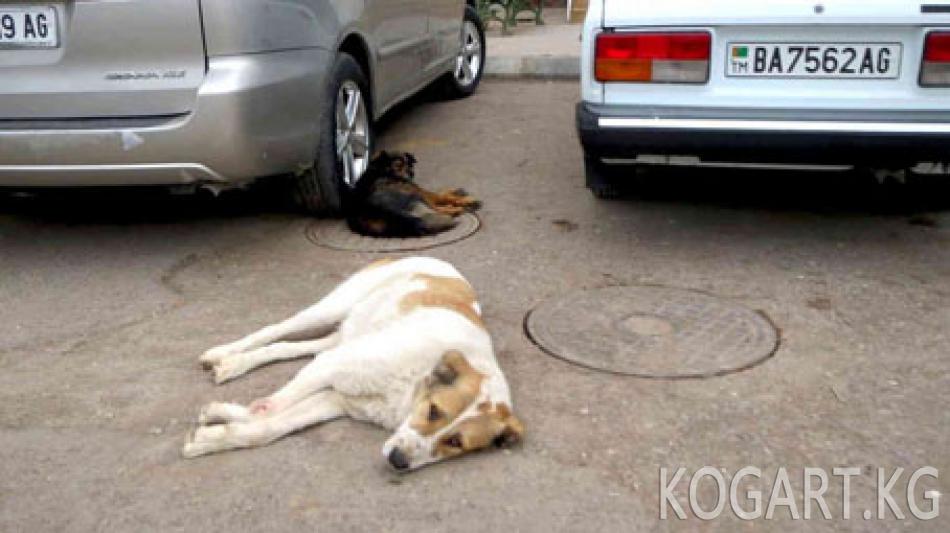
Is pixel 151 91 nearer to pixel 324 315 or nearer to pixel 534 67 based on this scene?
pixel 324 315

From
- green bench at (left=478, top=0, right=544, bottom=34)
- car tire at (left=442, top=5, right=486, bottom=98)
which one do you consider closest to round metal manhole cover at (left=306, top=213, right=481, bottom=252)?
car tire at (left=442, top=5, right=486, bottom=98)

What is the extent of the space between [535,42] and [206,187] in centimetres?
661

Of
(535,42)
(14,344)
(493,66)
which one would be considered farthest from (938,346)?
(535,42)

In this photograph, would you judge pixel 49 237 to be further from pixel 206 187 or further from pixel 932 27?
pixel 932 27

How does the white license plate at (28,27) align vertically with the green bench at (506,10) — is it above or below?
above

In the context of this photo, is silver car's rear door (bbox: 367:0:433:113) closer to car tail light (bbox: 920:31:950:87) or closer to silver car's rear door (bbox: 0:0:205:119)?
silver car's rear door (bbox: 0:0:205:119)

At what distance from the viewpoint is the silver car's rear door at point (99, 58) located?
3836 mm

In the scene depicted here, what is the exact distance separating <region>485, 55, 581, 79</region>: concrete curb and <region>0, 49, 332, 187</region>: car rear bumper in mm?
5252

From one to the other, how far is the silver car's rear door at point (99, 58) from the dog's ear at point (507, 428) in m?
2.02

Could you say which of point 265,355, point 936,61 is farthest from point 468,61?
point 265,355

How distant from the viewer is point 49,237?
4.83 m

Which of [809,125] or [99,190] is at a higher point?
[809,125]

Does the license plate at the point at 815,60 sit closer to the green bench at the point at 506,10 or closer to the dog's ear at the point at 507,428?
A: the dog's ear at the point at 507,428

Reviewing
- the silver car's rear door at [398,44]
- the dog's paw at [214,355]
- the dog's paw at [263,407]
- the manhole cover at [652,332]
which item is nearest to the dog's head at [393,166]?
the silver car's rear door at [398,44]
